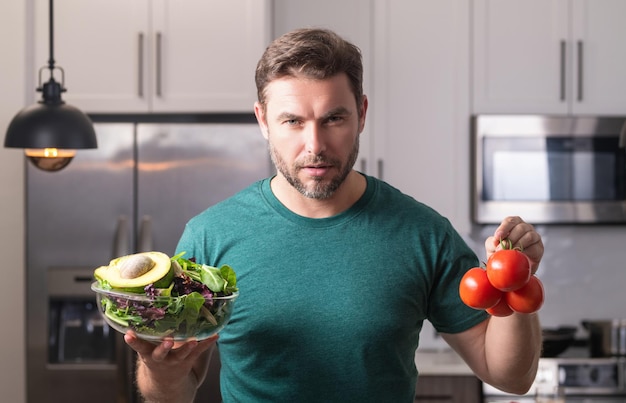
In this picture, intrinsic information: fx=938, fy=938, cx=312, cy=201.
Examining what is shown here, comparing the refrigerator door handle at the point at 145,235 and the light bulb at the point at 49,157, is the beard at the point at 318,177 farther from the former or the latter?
the refrigerator door handle at the point at 145,235

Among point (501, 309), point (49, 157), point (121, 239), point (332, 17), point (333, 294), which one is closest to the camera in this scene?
point (501, 309)

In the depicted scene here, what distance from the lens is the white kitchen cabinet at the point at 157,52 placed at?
365 cm

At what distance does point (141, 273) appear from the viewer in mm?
1562

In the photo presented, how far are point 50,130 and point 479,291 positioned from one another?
151 cm

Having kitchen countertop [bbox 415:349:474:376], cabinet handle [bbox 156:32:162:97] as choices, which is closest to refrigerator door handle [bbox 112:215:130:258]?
cabinet handle [bbox 156:32:162:97]

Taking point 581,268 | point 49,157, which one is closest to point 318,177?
point 49,157

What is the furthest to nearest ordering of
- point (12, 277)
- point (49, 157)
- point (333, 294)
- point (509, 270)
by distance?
point (12, 277), point (49, 157), point (333, 294), point (509, 270)

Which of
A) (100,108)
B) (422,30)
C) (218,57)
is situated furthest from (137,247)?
(422,30)

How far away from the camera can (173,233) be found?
360 centimetres

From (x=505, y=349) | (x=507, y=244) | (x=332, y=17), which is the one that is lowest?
(x=505, y=349)

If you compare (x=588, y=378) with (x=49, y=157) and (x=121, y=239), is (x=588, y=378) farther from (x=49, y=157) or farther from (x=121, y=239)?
(x=49, y=157)

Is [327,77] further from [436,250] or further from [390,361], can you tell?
[390,361]

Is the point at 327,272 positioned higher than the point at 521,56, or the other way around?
the point at 521,56

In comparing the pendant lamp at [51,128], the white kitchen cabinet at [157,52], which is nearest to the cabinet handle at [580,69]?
the white kitchen cabinet at [157,52]
